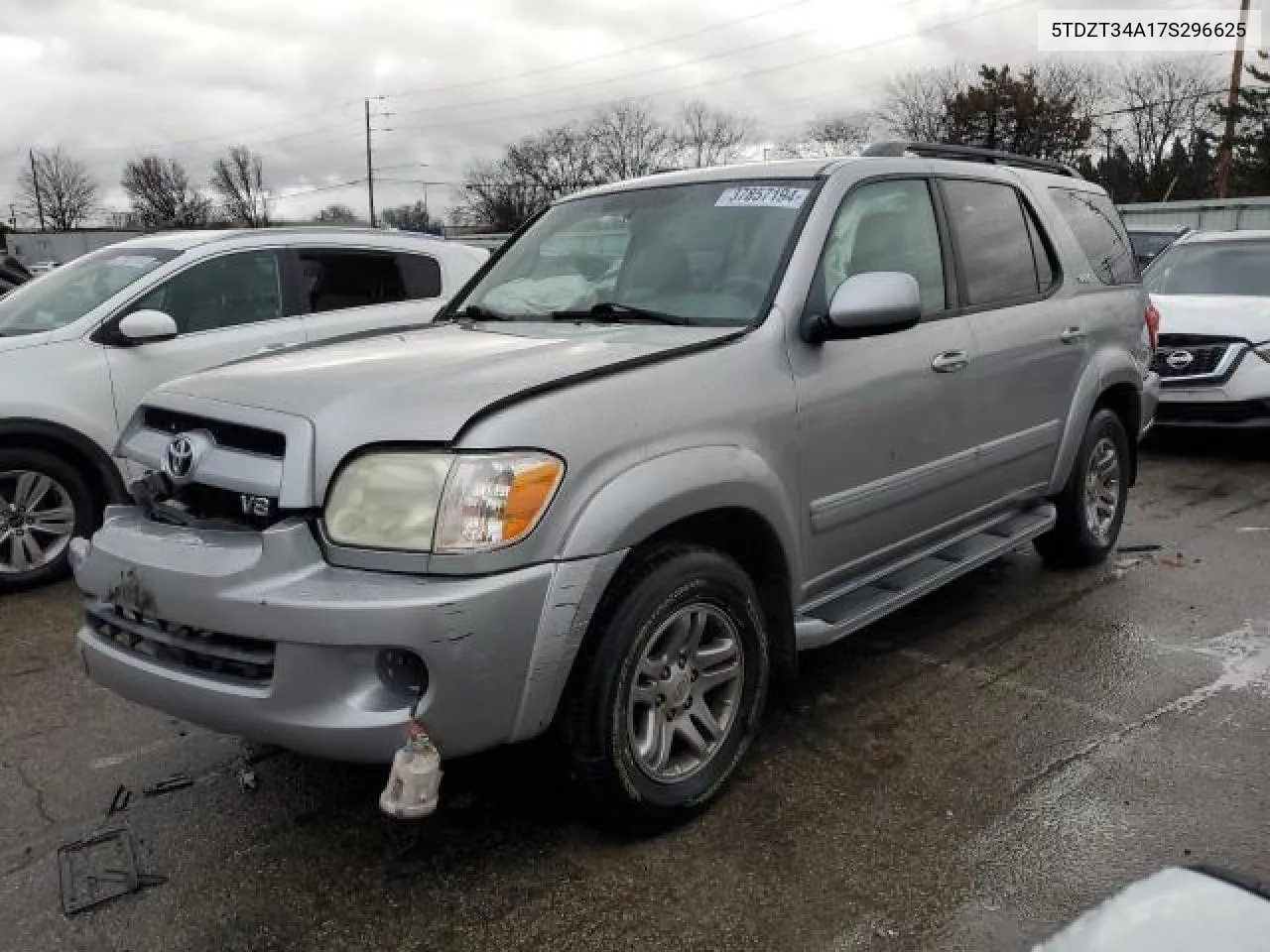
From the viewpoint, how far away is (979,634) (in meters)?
4.47

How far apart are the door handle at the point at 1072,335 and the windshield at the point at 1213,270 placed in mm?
4657

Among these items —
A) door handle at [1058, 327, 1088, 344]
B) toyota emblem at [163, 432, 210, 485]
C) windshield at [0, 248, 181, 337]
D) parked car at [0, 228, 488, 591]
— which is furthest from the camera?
windshield at [0, 248, 181, 337]

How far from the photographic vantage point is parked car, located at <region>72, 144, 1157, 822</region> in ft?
8.00

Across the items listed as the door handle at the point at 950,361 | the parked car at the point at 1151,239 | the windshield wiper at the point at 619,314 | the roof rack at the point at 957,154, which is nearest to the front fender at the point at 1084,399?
the roof rack at the point at 957,154

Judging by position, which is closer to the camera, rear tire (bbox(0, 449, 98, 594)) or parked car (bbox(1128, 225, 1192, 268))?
rear tire (bbox(0, 449, 98, 594))

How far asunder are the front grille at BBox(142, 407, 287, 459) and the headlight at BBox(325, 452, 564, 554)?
0.23 meters

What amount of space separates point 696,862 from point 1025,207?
331cm

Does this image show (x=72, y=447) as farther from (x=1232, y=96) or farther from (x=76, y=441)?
(x=1232, y=96)

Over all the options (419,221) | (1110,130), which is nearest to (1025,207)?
(1110,130)

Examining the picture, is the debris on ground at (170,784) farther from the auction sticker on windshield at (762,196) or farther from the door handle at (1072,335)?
the door handle at (1072,335)

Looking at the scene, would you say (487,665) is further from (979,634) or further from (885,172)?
(979,634)

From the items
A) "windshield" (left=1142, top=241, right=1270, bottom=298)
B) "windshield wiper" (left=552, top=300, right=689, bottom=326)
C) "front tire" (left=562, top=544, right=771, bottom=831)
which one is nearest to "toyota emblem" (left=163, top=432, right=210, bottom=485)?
"front tire" (left=562, top=544, right=771, bottom=831)

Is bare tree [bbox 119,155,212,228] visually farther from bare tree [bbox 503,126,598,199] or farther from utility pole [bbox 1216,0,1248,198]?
utility pole [bbox 1216,0,1248,198]

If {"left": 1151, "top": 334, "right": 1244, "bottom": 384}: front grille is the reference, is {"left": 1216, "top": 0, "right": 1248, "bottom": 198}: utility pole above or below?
above
